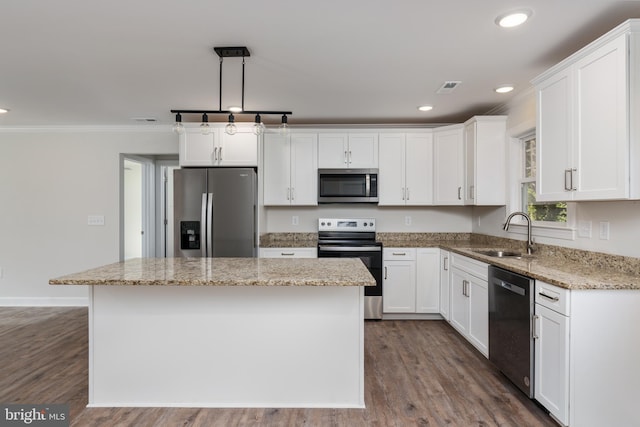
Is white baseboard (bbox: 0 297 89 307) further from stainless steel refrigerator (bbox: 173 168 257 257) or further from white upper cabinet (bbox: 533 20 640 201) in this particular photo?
white upper cabinet (bbox: 533 20 640 201)

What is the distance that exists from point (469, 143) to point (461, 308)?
5.70 feet

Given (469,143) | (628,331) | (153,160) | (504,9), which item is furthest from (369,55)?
(153,160)

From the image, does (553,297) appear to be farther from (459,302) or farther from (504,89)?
(504,89)

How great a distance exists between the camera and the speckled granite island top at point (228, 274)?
73.3 inches

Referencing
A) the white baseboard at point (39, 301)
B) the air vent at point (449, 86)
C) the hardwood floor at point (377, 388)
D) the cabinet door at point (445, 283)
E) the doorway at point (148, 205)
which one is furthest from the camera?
the doorway at point (148, 205)

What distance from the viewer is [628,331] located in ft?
5.82

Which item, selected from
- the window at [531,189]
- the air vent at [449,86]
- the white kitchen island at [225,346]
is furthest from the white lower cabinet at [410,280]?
the white kitchen island at [225,346]

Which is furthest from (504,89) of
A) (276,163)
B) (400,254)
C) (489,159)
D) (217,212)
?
(217,212)

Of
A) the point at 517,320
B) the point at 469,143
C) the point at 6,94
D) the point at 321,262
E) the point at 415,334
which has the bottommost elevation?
the point at 415,334

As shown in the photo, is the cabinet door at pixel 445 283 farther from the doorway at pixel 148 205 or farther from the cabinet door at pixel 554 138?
the doorway at pixel 148 205

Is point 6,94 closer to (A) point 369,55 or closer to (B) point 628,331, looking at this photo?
(A) point 369,55

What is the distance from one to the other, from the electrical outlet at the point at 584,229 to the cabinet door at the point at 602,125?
20.4 inches

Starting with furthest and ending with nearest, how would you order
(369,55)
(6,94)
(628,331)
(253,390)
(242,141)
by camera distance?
(242,141) → (6,94) → (369,55) → (253,390) → (628,331)

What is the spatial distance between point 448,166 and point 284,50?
2.44 metres
